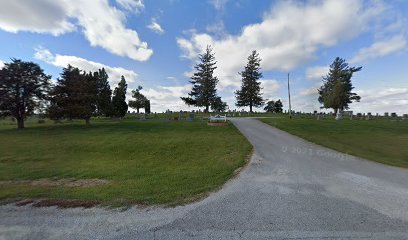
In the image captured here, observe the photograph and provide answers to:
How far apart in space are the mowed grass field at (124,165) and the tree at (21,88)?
23.9ft

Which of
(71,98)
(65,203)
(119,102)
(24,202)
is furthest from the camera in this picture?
(119,102)

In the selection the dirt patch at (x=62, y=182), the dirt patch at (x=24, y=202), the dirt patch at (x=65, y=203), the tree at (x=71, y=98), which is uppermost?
the tree at (x=71, y=98)

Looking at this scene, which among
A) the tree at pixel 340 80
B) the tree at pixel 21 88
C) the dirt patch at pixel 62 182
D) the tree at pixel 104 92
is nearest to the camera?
the dirt patch at pixel 62 182

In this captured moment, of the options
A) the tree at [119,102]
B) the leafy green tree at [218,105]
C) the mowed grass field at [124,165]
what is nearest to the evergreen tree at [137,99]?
the tree at [119,102]

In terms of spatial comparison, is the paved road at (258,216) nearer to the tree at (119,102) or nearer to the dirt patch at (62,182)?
the dirt patch at (62,182)

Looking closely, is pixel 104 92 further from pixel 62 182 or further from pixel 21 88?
pixel 62 182

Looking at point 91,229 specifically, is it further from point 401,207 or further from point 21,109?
point 21,109

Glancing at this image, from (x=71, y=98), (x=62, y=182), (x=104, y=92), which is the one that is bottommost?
(x=62, y=182)

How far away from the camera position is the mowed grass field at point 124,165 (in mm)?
6867

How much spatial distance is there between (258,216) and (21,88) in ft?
93.2

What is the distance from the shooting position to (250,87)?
61.6 m

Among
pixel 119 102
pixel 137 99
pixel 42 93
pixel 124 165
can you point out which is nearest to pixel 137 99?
pixel 137 99

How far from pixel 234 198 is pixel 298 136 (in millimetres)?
12758

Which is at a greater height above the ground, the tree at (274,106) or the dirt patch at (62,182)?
the tree at (274,106)
